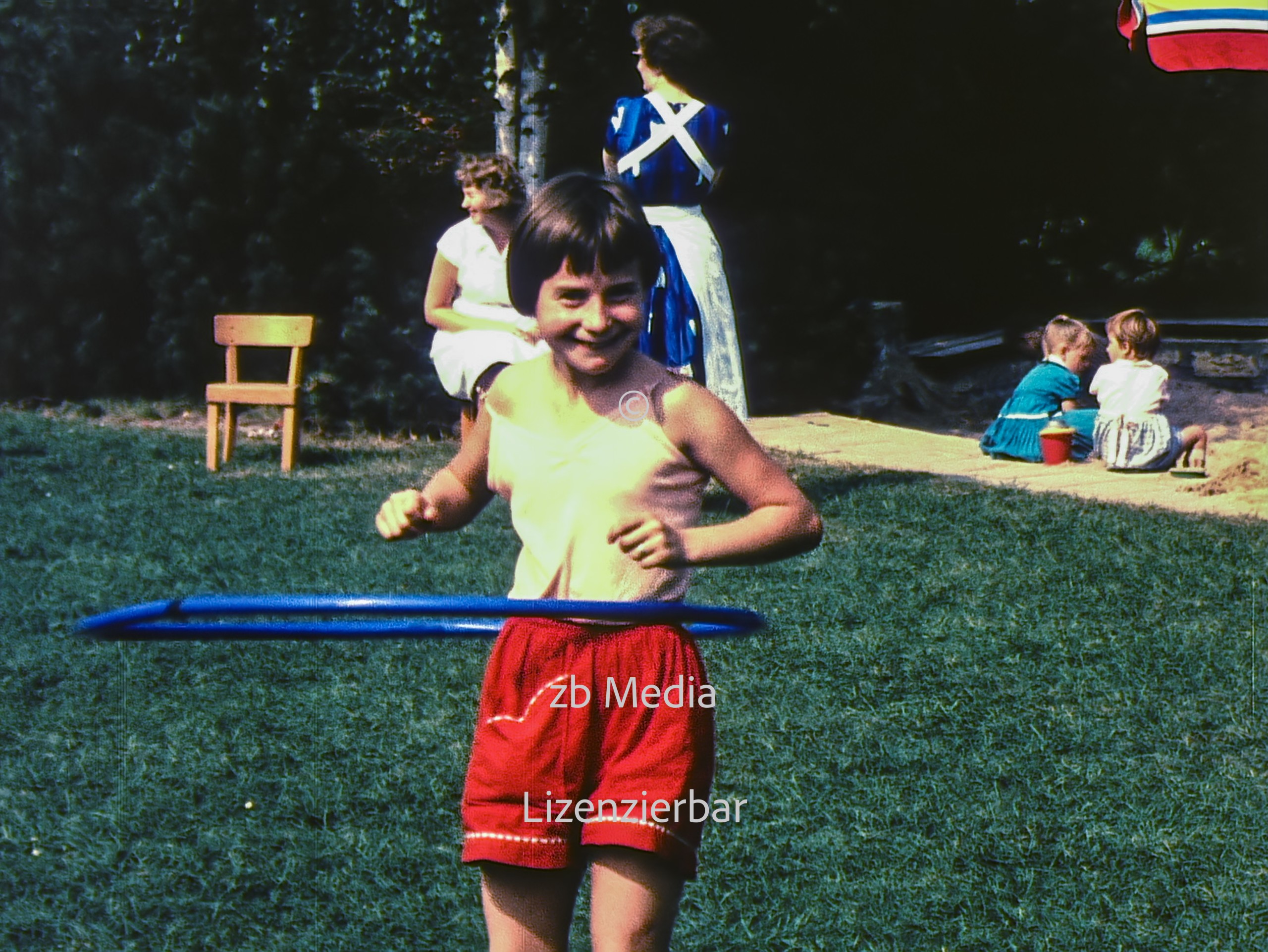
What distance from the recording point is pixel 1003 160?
Answer: 13773 mm

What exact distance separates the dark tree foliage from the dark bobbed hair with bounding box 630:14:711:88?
390cm

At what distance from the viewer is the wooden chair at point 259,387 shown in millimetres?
9594

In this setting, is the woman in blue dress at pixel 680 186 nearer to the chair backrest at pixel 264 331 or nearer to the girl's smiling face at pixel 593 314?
the girl's smiling face at pixel 593 314

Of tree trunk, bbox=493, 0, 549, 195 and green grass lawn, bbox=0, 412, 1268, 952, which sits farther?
tree trunk, bbox=493, 0, 549, 195

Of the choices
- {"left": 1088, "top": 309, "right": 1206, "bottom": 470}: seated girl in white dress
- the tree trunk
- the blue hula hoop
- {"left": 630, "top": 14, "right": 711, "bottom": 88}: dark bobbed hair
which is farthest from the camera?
{"left": 1088, "top": 309, "right": 1206, "bottom": 470}: seated girl in white dress

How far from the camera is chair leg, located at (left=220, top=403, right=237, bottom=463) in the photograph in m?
9.84

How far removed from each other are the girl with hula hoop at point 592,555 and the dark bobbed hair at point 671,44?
309 cm

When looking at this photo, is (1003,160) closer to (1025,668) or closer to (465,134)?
(465,134)

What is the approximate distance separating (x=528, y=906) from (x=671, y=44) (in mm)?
3542

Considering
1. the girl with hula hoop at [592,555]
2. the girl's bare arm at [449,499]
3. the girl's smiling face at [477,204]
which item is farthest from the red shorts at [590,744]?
the girl's smiling face at [477,204]

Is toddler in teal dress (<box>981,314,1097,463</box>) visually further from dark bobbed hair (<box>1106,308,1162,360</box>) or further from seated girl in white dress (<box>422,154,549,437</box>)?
seated girl in white dress (<box>422,154,549,437</box>)

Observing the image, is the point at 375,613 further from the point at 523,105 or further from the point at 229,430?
the point at 229,430

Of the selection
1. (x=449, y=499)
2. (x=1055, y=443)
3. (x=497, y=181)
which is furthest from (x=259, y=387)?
(x=449, y=499)

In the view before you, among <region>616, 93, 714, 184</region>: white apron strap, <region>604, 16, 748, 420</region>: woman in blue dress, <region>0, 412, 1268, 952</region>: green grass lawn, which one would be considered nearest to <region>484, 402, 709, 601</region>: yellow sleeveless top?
<region>0, 412, 1268, 952</region>: green grass lawn
